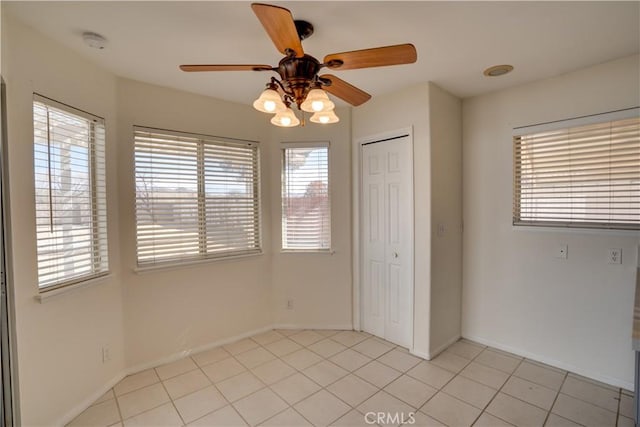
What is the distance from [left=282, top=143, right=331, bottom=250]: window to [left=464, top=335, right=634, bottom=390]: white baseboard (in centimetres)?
187

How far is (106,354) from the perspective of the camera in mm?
2328

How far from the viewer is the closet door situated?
2871mm

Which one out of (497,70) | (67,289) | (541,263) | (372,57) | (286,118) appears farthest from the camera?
(541,263)

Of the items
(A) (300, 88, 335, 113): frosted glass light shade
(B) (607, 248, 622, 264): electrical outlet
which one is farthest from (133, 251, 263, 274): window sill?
(B) (607, 248, 622, 264): electrical outlet

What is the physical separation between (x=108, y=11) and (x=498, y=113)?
3112mm

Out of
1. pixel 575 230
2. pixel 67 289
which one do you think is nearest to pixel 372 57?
pixel 575 230

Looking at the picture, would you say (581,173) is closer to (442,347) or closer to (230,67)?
(442,347)

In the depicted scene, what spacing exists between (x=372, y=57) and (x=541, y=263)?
94.2 inches

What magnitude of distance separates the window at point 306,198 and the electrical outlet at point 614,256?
2375 mm

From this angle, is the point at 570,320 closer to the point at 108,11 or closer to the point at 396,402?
the point at 396,402

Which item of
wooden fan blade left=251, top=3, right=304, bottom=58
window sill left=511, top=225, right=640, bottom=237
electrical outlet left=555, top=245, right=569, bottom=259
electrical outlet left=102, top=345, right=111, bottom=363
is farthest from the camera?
electrical outlet left=555, top=245, right=569, bottom=259

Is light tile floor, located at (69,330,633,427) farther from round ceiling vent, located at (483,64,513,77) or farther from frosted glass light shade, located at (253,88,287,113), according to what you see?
round ceiling vent, located at (483,64,513,77)

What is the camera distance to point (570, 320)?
2.46 metres

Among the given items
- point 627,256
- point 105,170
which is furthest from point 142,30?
point 627,256
